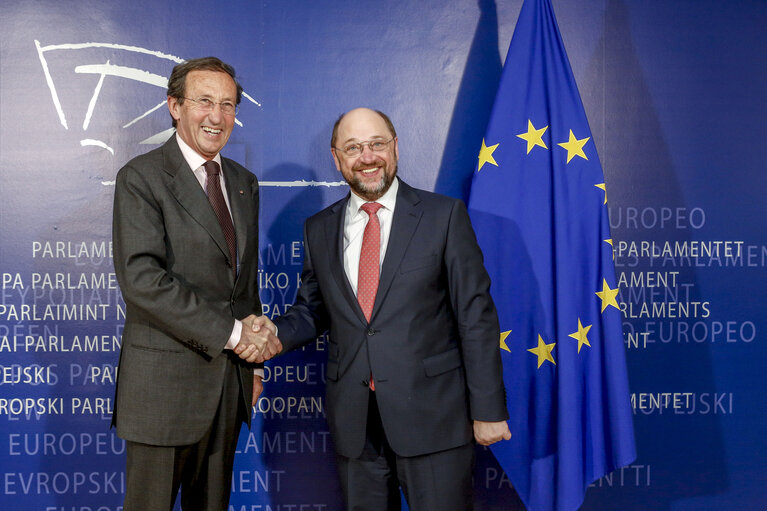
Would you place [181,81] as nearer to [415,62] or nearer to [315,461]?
[415,62]

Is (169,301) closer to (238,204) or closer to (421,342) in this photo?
(238,204)

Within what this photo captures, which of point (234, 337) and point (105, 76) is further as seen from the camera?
point (105, 76)

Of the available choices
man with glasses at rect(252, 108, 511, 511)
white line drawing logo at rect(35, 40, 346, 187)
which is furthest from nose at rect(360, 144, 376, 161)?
white line drawing logo at rect(35, 40, 346, 187)

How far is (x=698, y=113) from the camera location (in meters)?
3.05

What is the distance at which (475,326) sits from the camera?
1988 millimetres

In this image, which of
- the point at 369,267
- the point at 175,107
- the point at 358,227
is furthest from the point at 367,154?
the point at 175,107

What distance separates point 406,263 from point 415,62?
1.40m

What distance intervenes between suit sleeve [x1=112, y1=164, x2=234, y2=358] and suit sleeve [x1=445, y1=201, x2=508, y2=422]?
2.55 feet

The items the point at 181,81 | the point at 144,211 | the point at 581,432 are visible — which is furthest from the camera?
the point at 581,432

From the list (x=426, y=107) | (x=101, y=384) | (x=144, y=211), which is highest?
(x=426, y=107)

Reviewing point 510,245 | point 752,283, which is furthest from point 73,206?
point 752,283

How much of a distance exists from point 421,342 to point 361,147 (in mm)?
727

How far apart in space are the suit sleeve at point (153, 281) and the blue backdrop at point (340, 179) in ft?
3.33

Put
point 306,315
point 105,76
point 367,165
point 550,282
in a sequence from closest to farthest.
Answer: point 367,165
point 306,315
point 550,282
point 105,76
